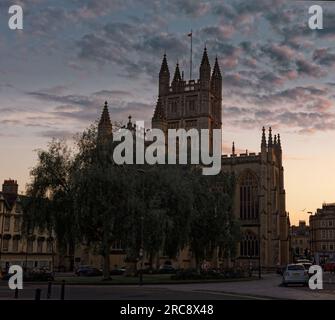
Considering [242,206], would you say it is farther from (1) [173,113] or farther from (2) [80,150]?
(2) [80,150]

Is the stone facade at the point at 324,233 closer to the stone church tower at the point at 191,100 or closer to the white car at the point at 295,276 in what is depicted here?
the stone church tower at the point at 191,100

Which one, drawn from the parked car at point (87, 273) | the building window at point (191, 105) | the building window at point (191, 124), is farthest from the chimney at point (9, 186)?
the building window at point (191, 105)

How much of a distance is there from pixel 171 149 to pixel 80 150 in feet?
149

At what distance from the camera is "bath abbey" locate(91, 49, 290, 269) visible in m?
84.2

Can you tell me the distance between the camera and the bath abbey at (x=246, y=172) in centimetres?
8419

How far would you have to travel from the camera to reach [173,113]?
100438 millimetres

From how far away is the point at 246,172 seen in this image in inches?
3509

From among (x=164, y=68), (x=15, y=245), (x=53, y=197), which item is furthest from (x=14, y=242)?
(x=164, y=68)

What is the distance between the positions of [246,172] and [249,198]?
14.9 feet

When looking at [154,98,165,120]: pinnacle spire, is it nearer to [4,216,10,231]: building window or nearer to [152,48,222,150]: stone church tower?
[152,48,222,150]: stone church tower

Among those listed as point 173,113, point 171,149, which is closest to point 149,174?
point 171,149

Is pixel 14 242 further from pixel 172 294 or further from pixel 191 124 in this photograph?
pixel 172 294

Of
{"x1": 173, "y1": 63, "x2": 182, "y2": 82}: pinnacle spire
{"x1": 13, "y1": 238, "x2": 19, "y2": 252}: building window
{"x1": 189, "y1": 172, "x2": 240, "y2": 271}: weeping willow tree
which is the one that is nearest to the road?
{"x1": 189, "y1": 172, "x2": 240, "y2": 271}: weeping willow tree
